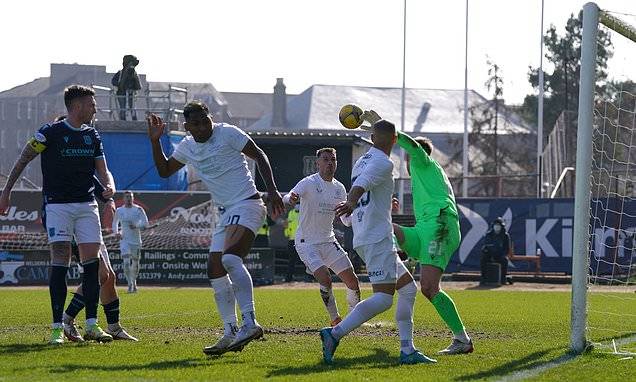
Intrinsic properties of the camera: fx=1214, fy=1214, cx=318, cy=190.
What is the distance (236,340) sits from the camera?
10.0 m

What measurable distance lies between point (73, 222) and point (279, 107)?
235 ft

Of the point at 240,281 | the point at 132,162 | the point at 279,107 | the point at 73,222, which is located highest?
the point at 279,107

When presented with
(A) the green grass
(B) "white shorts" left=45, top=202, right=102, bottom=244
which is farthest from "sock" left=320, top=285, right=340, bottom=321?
(B) "white shorts" left=45, top=202, right=102, bottom=244

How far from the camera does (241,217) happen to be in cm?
1037

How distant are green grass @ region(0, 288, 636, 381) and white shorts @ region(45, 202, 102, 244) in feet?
3.37

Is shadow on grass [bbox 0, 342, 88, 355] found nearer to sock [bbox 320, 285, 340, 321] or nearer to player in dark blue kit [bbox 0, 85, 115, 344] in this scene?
player in dark blue kit [bbox 0, 85, 115, 344]

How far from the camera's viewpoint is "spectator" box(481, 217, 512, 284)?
98.7 ft

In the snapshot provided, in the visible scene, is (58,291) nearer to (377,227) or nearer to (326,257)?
(377,227)

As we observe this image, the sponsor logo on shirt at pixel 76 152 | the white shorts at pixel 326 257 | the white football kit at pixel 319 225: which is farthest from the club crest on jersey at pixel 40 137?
the white shorts at pixel 326 257

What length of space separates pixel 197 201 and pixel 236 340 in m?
24.6

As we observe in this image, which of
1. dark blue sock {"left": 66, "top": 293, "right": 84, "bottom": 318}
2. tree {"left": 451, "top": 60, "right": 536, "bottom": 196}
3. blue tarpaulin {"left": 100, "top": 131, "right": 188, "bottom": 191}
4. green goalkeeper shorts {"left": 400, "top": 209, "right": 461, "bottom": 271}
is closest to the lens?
green goalkeeper shorts {"left": 400, "top": 209, "right": 461, "bottom": 271}

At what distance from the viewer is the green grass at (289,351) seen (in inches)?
353

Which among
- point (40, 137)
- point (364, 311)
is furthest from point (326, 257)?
point (364, 311)

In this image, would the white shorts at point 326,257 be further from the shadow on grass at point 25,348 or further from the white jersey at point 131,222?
the white jersey at point 131,222
